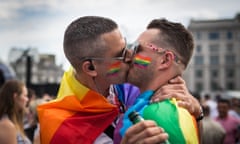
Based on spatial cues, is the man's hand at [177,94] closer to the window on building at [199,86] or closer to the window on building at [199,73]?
the window on building at [199,86]

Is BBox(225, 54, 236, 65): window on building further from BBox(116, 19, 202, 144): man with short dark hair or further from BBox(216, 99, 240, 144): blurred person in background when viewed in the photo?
BBox(116, 19, 202, 144): man with short dark hair

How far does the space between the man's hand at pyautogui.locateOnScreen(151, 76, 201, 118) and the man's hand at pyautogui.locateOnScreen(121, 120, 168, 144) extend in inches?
11.7

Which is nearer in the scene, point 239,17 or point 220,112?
point 220,112

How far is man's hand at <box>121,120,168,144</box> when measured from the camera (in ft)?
5.58

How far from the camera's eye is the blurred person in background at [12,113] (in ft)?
13.0

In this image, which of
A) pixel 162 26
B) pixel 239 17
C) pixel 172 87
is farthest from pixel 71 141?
pixel 239 17

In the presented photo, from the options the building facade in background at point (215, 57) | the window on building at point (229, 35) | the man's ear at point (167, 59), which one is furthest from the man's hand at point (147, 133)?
the window on building at point (229, 35)

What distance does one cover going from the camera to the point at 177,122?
1.88 metres

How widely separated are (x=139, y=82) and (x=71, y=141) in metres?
0.52

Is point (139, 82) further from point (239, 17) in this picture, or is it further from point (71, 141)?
point (239, 17)

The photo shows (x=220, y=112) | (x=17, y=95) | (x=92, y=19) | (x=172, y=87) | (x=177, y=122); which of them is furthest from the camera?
(x=220, y=112)

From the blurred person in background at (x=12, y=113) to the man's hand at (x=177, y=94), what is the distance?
2.28 meters

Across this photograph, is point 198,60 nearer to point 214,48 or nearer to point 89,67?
point 214,48

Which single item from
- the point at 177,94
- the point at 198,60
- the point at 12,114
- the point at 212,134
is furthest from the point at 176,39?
the point at 198,60
